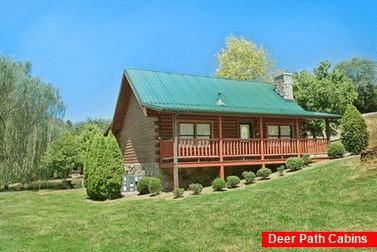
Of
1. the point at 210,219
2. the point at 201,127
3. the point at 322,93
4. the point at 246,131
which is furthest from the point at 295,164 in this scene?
the point at 322,93

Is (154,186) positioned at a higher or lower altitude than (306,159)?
lower

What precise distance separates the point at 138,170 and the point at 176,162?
5939 millimetres

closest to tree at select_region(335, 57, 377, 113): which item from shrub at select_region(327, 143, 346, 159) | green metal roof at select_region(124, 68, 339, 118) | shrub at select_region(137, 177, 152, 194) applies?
green metal roof at select_region(124, 68, 339, 118)

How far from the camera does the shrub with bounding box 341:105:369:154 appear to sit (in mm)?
20750

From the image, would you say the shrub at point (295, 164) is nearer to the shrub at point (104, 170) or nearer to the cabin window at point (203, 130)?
the cabin window at point (203, 130)

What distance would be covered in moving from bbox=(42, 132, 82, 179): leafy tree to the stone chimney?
17291 millimetres

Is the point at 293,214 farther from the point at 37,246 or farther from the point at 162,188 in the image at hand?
the point at 162,188

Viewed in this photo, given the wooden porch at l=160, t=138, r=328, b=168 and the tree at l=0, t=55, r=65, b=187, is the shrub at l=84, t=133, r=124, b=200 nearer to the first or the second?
the wooden porch at l=160, t=138, r=328, b=168

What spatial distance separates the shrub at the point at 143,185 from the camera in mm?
18359

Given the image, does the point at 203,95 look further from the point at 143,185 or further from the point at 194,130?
the point at 143,185

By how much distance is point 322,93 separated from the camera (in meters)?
34.7

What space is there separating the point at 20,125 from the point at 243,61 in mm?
31711

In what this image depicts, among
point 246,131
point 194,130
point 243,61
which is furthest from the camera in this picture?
point 243,61

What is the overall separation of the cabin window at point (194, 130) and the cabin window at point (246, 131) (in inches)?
107
